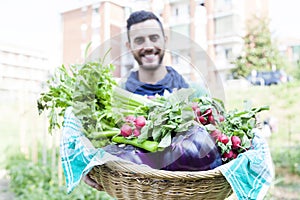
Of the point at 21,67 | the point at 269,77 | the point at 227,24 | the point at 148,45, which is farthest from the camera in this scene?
the point at 227,24

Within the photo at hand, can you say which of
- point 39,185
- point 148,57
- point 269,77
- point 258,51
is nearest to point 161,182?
point 148,57

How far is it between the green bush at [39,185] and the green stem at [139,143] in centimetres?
157

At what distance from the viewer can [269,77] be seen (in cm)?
543

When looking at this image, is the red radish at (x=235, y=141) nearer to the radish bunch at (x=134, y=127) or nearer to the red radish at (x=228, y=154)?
the red radish at (x=228, y=154)

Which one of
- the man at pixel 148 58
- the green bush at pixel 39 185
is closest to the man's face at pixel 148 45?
the man at pixel 148 58

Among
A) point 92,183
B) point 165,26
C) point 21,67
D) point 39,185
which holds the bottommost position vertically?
point 39,185

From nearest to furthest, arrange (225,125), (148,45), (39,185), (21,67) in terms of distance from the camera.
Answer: (225,125)
(148,45)
(39,185)
(21,67)

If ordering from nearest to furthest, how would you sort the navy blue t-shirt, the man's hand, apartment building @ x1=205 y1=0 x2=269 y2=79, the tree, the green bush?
the man's hand → the navy blue t-shirt → the green bush → apartment building @ x1=205 y1=0 x2=269 y2=79 → the tree

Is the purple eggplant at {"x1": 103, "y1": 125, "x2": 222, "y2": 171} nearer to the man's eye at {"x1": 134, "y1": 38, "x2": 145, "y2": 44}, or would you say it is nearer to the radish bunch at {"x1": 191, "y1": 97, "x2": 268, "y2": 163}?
the radish bunch at {"x1": 191, "y1": 97, "x2": 268, "y2": 163}

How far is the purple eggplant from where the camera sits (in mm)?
676

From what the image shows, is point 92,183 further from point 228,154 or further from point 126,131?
point 228,154

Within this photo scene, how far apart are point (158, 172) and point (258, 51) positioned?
18.5ft

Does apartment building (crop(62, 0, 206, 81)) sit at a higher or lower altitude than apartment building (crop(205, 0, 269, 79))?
lower

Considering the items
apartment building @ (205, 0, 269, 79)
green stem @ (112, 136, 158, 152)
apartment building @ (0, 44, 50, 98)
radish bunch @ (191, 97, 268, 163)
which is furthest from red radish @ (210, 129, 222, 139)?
apartment building @ (205, 0, 269, 79)
